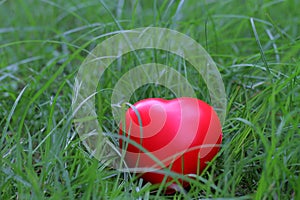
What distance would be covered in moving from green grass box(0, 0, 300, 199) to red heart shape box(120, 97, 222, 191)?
0.16 ft

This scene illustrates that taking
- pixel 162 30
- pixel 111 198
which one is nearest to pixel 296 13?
pixel 162 30

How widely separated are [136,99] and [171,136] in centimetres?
47

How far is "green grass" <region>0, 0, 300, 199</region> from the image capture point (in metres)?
1.38

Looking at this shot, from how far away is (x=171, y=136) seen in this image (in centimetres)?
146

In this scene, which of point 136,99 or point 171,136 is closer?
point 171,136

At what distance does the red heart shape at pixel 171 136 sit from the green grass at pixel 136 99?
0.05m

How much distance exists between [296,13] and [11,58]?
5.16ft

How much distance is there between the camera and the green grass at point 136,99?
4.54 ft

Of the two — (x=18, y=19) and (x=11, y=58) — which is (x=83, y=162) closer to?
(x=11, y=58)

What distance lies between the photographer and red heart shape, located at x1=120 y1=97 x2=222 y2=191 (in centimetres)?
146

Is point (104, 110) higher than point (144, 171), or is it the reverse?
point (104, 110)

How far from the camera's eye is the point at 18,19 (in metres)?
2.88

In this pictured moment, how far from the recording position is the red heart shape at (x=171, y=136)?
1457 millimetres

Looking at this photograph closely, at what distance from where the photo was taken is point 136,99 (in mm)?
1908
